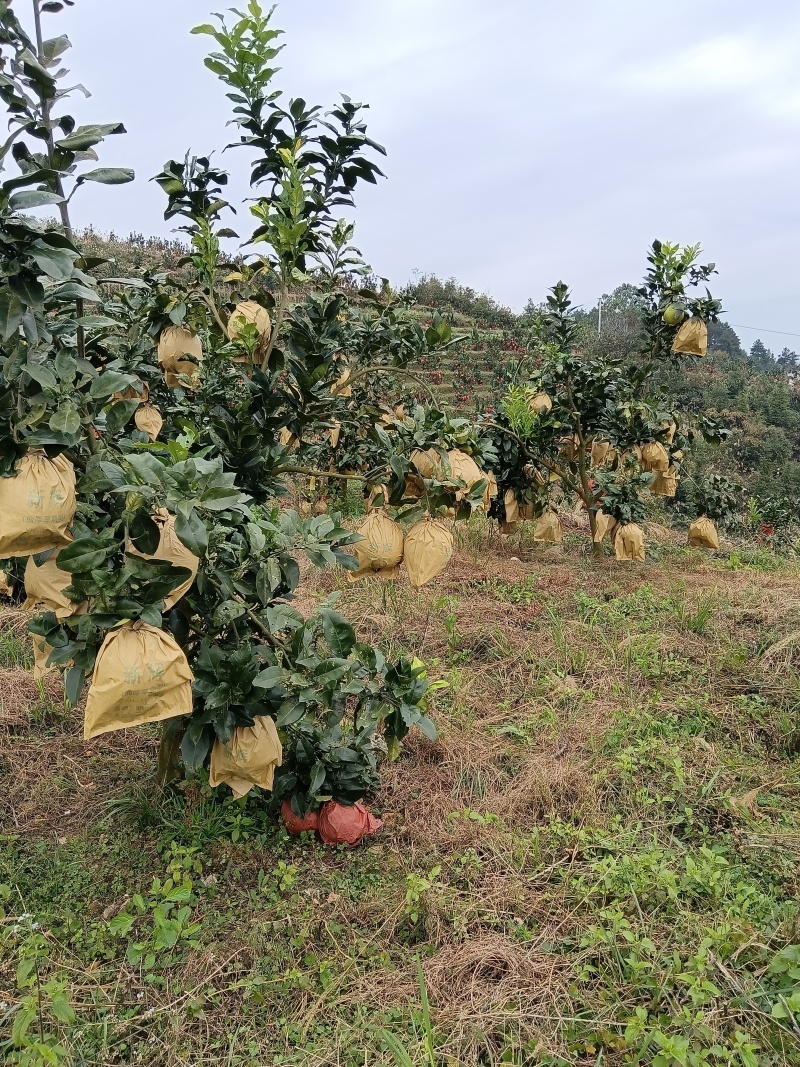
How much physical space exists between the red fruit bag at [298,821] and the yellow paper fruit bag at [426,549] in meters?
0.82

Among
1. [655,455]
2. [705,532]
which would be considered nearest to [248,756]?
[655,455]

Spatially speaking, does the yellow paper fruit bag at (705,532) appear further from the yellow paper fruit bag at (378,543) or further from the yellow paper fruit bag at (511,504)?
the yellow paper fruit bag at (378,543)

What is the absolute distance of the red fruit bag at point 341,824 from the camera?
2.12 m

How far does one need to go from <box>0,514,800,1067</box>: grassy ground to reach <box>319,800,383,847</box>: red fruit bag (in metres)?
0.05

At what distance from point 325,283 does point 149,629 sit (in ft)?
4.69

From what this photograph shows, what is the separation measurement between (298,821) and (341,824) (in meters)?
0.14

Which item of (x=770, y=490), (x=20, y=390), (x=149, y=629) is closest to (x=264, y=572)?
(x=149, y=629)

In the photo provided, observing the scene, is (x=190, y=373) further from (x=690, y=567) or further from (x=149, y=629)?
(x=690, y=567)

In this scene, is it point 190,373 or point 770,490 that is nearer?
point 190,373

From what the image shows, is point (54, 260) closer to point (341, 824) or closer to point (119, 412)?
point (119, 412)

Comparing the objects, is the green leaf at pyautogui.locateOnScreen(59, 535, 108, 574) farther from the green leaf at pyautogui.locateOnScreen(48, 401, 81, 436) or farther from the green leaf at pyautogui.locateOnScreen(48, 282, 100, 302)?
the green leaf at pyautogui.locateOnScreen(48, 282, 100, 302)

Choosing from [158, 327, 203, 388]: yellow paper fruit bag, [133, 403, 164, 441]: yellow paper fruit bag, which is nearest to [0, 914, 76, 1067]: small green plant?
[133, 403, 164, 441]: yellow paper fruit bag

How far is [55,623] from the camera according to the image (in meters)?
1.70

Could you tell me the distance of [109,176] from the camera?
152 cm
